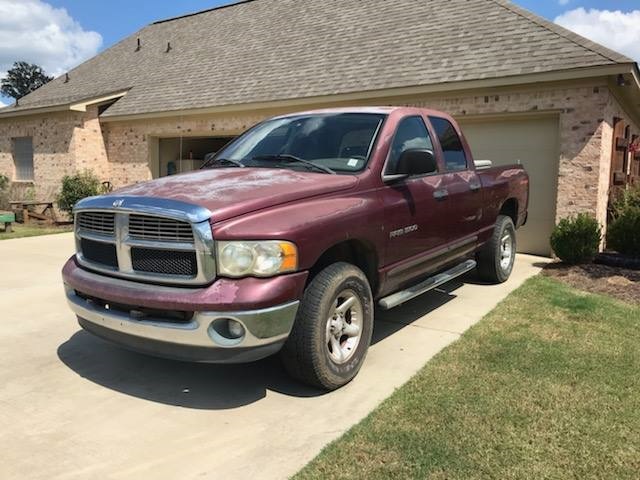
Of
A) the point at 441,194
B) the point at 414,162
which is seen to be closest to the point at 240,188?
the point at 414,162

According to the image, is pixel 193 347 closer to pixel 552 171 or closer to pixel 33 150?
pixel 552 171

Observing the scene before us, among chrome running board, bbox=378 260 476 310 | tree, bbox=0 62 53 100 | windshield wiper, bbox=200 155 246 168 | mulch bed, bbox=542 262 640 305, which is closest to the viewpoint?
chrome running board, bbox=378 260 476 310

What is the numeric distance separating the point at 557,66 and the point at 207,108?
8.61 meters

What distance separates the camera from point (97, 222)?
3938mm

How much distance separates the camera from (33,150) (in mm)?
18422

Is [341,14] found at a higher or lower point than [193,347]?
higher

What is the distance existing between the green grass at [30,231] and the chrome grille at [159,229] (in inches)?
418

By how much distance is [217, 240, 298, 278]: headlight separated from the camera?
11.0 feet

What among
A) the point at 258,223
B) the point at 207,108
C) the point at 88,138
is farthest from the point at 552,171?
the point at 88,138

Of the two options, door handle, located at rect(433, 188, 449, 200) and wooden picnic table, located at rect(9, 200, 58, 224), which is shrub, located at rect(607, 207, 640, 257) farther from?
wooden picnic table, located at rect(9, 200, 58, 224)

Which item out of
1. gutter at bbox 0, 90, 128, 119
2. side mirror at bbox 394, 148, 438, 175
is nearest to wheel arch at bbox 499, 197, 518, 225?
side mirror at bbox 394, 148, 438, 175

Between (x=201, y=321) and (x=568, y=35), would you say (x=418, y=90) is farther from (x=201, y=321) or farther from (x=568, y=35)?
(x=201, y=321)

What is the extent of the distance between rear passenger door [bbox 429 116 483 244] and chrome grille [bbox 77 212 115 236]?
3.13 meters

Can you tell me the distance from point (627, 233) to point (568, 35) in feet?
12.2
